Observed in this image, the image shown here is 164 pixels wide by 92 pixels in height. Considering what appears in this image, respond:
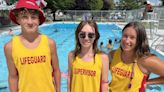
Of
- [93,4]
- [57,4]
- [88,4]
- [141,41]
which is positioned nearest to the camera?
[141,41]

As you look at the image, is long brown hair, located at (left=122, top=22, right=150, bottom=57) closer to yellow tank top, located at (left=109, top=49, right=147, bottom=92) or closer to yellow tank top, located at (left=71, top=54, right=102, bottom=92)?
yellow tank top, located at (left=109, top=49, right=147, bottom=92)

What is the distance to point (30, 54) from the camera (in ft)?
8.30

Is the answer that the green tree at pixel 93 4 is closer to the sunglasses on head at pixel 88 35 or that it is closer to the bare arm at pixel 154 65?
the sunglasses on head at pixel 88 35

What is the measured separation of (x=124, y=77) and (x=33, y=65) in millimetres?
831

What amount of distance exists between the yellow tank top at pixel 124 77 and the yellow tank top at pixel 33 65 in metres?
0.61

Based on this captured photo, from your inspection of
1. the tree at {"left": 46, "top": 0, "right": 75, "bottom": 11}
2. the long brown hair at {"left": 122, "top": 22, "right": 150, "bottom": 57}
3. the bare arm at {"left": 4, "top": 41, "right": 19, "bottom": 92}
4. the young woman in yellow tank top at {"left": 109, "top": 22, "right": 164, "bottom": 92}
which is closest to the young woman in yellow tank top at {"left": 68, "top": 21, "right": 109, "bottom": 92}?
the young woman in yellow tank top at {"left": 109, "top": 22, "right": 164, "bottom": 92}

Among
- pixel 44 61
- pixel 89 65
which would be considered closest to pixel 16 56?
pixel 44 61

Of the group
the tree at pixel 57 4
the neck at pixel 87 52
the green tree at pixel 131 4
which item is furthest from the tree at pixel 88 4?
the neck at pixel 87 52

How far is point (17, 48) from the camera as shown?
8.29 ft

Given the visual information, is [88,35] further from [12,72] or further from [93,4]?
[93,4]

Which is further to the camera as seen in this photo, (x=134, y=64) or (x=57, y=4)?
(x=57, y=4)

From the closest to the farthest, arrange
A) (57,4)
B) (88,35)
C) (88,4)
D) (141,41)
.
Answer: (141,41)
(88,35)
(57,4)
(88,4)

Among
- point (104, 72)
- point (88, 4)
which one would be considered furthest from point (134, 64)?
point (88, 4)

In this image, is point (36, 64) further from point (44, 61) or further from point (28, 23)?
point (28, 23)
